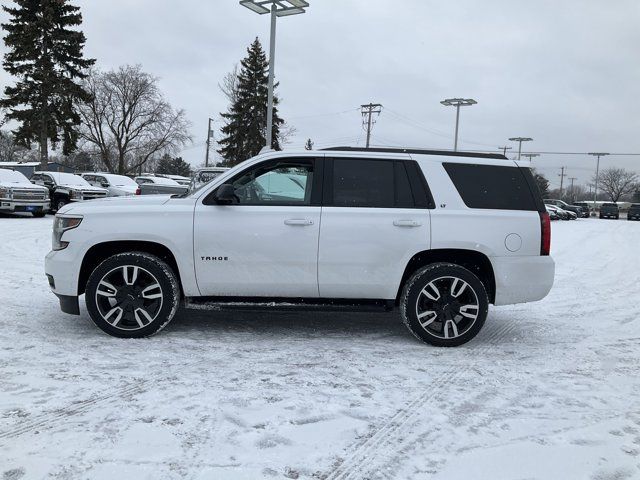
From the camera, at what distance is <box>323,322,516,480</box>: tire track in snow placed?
277cm

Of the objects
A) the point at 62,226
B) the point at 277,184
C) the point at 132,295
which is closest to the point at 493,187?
the point at 277,184

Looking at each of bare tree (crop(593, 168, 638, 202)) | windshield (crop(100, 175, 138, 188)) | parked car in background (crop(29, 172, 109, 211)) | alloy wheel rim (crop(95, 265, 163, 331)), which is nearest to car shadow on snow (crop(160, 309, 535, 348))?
alloy wheel rim (crop(95, 265, 163, 331))

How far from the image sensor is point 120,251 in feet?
16.5

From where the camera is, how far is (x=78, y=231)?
4809 millimetres

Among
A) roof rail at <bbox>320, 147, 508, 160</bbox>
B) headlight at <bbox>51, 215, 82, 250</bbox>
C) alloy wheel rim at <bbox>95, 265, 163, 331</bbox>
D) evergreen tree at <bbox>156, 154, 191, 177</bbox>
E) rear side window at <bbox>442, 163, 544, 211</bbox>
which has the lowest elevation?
alloy wheel rim at <bbox>95, 265, 163, 331</bbox>

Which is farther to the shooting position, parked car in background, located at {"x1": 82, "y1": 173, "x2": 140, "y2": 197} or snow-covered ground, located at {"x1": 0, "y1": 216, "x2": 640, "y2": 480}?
parked car in background, located at {"x1": 82, "y1": 173, "x2": 140, "y2": 197}

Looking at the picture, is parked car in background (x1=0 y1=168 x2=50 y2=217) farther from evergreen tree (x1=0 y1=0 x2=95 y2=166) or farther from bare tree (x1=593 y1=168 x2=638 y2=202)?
bare tree (x1=593 y1=168 x2=638 y2=202)

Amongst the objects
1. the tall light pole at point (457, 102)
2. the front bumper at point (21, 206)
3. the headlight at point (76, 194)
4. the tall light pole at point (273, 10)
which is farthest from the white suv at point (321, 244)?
the tall light pole at point (457, 102)

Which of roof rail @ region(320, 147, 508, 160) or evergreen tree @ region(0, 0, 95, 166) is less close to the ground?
evergreen tree @ region(0, 0, 95, 166)

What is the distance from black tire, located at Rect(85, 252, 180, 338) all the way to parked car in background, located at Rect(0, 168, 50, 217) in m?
14.8

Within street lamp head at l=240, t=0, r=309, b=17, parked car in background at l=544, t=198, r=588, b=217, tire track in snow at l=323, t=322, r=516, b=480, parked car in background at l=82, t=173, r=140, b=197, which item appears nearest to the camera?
tire track in snow at l=323, t=322, r=516, b=480

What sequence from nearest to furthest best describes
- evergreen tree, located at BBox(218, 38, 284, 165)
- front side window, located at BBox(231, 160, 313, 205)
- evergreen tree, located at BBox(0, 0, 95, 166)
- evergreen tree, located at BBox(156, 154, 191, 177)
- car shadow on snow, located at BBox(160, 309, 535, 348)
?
Result: front side window, located at BBox(231, 160, 313, 205), car shadow on snow, located at BBox(160, 309, 535, 348), evergreen tree, located at BBox(0, 0, 95, 166), evergreen tree, located at BBox(218, 38, 284, 165), evergreen tree, located at BBox(156, 154, 191, 177)

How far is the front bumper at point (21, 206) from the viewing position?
56.5 ft

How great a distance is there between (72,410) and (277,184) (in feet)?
8.37
